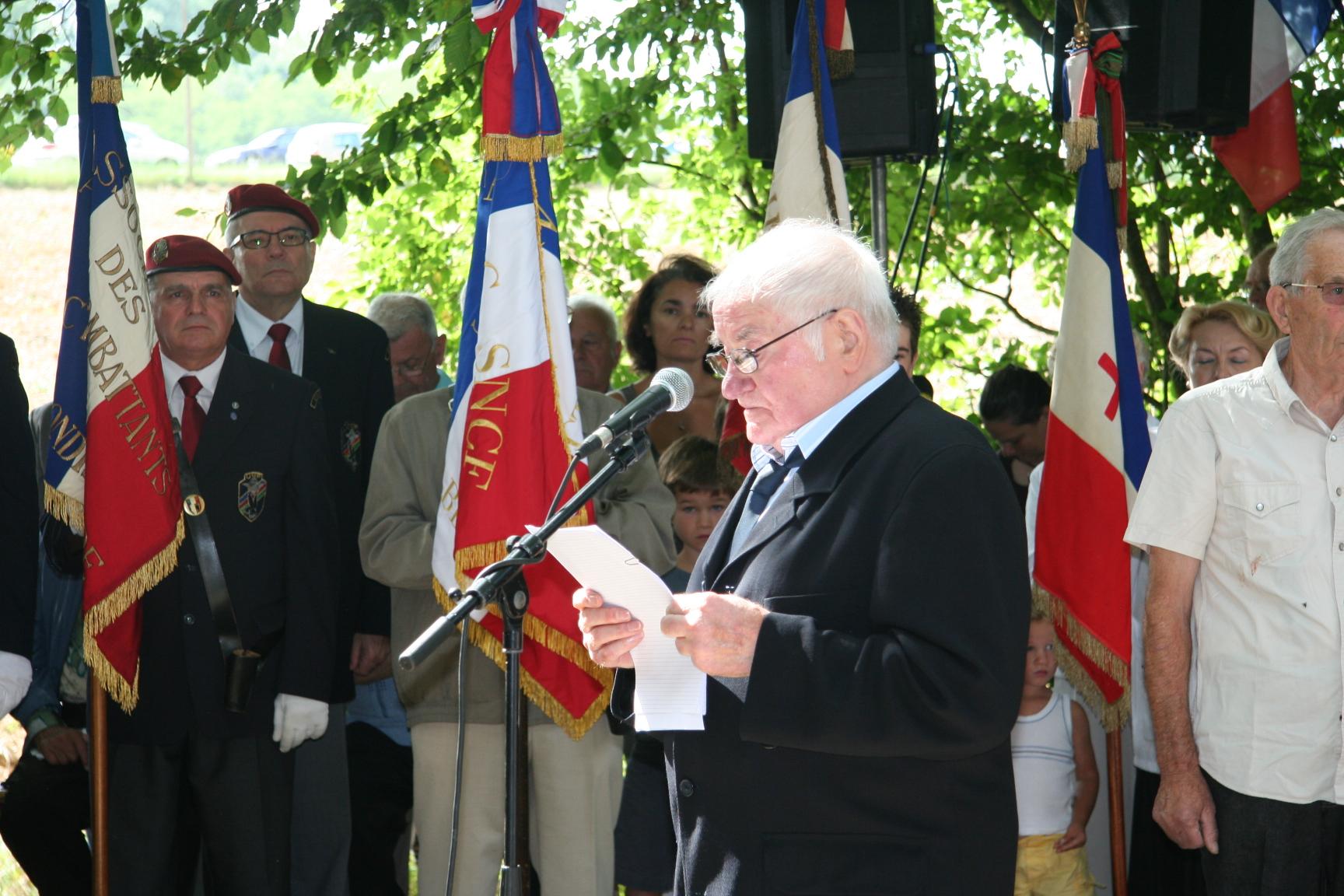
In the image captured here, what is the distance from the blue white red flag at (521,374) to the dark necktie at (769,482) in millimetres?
1472

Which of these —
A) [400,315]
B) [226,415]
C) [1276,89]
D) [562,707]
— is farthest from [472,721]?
[1276,89]

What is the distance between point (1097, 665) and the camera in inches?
165

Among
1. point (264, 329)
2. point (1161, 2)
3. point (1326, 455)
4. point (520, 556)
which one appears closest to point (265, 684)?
point (264, 329)

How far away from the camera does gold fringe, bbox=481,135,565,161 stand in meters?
3.98

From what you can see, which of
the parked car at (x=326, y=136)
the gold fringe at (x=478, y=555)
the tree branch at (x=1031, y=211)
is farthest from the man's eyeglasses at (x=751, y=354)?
the parked car at (x=326, y=136)

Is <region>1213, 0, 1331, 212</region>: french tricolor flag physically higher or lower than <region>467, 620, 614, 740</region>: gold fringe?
higher

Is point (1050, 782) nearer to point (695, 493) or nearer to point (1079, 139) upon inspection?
point (695, 493)

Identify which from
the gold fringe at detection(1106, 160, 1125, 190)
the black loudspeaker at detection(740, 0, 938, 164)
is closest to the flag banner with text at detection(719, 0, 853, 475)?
the black loudspeaker at detection(740, 0, 938, 164)

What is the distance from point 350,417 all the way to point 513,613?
2.41 meters

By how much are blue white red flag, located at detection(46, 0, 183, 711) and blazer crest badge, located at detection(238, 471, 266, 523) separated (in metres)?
0.17

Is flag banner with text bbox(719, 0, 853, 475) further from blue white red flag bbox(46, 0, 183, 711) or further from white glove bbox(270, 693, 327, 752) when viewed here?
blue white red flag bbox(46, 0, 183, 711)

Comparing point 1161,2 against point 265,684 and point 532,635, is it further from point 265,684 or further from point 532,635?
point 265,684

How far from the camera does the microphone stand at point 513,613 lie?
7.45 feet

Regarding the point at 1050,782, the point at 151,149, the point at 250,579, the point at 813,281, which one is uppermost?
the point at 151,149
